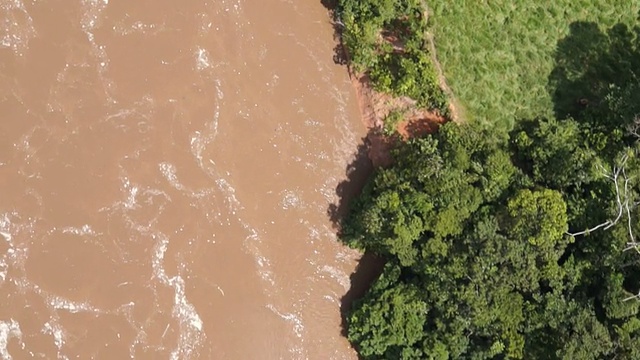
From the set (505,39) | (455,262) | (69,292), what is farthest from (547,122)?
(69,292)

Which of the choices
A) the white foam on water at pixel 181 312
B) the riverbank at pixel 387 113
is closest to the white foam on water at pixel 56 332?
the white foam on water at pixel 181 312

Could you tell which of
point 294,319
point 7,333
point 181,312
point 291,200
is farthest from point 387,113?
point 7,333

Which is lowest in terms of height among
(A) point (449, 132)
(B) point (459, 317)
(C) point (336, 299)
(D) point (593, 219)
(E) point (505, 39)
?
(C) point (336, 299)

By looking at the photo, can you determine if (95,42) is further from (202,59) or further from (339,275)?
(339,275)

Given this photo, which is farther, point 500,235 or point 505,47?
point 505,47

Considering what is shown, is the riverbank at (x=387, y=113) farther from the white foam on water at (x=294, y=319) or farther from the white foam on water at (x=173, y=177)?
the white foam on water at (x=173, y=177)

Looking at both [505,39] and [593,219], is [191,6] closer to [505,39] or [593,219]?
[505,39]
